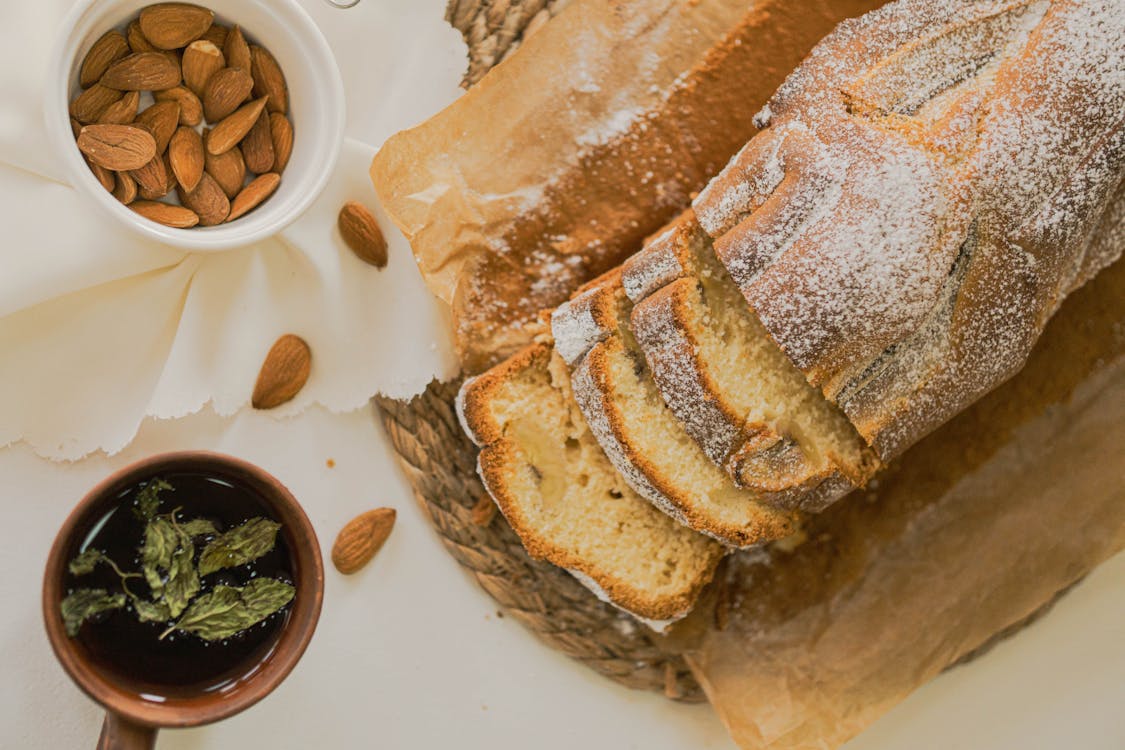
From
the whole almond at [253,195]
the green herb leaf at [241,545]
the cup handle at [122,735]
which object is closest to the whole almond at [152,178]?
the whole almond at [253,195]

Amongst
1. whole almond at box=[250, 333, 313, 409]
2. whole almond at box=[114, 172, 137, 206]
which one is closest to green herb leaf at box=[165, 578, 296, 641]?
whole almond at box=[250, 333, 313, 409]

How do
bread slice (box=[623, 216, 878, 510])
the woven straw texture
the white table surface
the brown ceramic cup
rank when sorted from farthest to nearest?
the woven straw texture → the white table surface → bread slice (box=[623, 216, 878, 510]) → the brown ceramic cup

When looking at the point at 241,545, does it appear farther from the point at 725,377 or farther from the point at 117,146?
the point at 725,377

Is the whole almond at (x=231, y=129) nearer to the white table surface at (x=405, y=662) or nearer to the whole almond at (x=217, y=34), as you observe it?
the whole almond at (x=217, y=34)

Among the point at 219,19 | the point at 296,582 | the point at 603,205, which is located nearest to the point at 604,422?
the point at 603,205

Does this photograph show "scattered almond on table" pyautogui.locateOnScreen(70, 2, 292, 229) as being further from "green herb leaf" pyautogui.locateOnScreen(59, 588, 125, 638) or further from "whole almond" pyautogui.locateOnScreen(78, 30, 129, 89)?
"green herb leaf" pyautogui.locateOnScreen(59, 588, 125, 638)

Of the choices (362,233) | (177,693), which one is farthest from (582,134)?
(177,693)
